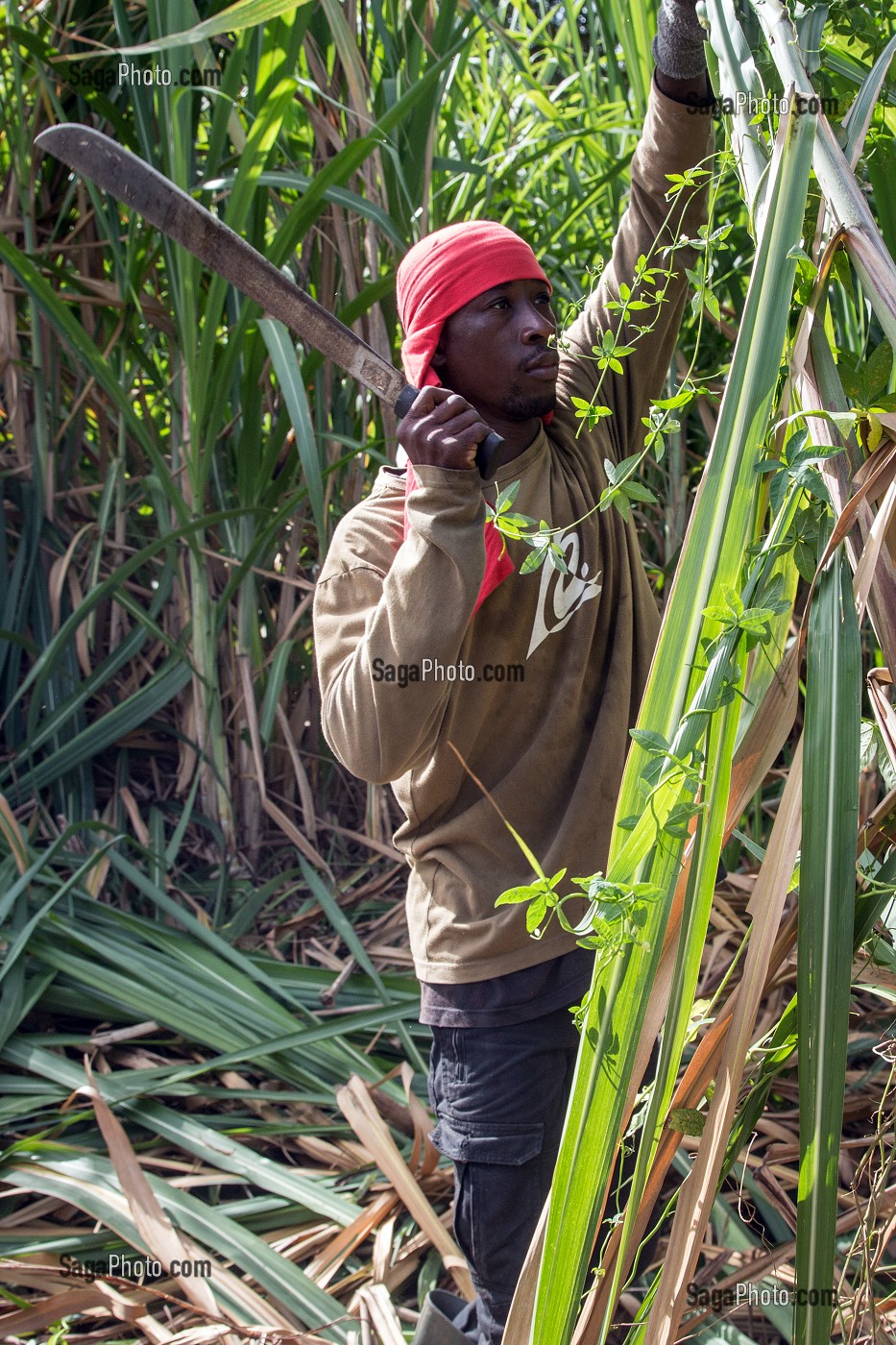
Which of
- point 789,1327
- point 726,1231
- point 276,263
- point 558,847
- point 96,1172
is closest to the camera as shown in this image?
point 558,847

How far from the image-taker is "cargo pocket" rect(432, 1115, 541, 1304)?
1268 mm

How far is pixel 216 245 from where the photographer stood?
116cm

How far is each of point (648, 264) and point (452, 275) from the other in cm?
26

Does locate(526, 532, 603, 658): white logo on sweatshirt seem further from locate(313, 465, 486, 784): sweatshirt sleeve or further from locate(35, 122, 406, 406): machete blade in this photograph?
locate(35, 122, 406, 406): machete blade

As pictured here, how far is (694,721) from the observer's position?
62cm

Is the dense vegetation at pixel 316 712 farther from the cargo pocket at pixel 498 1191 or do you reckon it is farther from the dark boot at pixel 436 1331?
the cargo pocket at pixel 498 1191

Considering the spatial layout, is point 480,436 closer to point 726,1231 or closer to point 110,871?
point 726,1231

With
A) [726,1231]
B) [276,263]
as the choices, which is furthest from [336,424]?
[726,1231]

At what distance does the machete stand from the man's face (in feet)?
0.39

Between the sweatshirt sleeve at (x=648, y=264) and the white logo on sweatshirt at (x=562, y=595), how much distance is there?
0.22m

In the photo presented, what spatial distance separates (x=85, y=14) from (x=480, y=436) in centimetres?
184

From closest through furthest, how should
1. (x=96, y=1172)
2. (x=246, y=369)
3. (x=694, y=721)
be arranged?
(x=694, y=721), (x=96, y=1172), (x=246, y=369)

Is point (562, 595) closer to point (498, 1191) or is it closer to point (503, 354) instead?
point (503, 354)

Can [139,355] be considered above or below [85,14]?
below
